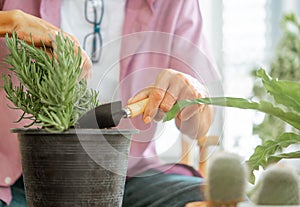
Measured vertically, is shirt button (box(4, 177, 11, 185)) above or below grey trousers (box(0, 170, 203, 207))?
above

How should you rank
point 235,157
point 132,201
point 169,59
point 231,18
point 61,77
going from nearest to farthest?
point 235,157
point 61,77
point 169,59
point 132,201
point 231,18

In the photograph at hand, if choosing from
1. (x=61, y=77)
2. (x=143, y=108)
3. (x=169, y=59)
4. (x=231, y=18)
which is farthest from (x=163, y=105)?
(x=231, y=18)

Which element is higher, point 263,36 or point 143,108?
point 263,36

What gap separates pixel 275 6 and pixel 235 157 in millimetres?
2498

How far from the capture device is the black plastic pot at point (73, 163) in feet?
2.09

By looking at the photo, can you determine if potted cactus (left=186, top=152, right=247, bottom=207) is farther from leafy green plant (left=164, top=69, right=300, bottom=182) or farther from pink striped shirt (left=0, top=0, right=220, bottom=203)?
pink striped shirt (left=0, top=0, right=220, bottom=203)

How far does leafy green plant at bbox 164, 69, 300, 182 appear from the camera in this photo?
22.9 inches

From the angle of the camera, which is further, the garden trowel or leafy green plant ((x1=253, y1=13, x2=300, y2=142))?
leafy green plant ((x1=253, y1=13, x2=300, y2=142))

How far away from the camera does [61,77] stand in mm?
631

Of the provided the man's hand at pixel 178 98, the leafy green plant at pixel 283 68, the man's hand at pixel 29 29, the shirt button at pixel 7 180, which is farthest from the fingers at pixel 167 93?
the leafy green plant at pixel 283 68

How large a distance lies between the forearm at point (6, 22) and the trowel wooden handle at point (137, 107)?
10.7 inches

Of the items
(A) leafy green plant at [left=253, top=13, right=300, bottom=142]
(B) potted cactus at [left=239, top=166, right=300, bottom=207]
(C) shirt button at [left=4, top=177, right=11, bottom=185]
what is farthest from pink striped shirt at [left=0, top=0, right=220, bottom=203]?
(A) leafy green plant at [left=253, top=13, right=300, bottom=142]

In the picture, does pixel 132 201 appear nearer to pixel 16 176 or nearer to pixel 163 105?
pixel 16 176

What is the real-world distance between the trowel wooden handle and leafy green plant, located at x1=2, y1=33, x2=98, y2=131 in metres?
0.06
